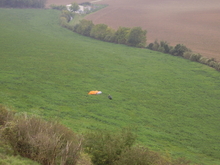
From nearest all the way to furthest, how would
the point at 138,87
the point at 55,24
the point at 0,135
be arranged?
the point at 0,135
the point at 138,87
the point at 55,24

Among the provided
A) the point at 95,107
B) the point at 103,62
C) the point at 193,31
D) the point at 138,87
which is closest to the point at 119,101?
the point at 95,107

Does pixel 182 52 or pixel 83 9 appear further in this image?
pixel 83 9

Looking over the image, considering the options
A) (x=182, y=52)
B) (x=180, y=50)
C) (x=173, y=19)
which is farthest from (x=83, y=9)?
(x=182, y=52)

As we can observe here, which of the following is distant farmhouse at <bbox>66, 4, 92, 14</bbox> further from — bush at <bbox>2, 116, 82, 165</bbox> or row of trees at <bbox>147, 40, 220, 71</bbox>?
bush at <bbox>2, 116, 82, 165</bbox>

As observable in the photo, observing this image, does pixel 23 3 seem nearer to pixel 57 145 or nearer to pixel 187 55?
pixel 187 55

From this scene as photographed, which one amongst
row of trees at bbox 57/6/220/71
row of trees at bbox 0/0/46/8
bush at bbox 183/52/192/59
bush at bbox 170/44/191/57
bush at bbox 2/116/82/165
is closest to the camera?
bush at bbox 2/116/82/165

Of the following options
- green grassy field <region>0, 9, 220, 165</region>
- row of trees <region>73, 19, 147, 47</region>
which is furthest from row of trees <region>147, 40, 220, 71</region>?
row of trees <region>73, 19, 147, 47</region>

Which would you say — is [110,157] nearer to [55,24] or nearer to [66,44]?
[66,44]
